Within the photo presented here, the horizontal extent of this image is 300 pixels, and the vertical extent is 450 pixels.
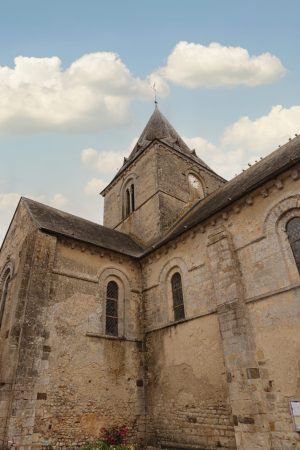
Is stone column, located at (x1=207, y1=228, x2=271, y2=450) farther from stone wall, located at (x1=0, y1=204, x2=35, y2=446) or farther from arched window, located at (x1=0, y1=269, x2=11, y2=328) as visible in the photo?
arched window, located at (x1=0, y1=269, x2=11, y2=328)

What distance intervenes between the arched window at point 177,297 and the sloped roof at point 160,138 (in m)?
10.0

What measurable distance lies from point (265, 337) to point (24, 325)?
6.84m

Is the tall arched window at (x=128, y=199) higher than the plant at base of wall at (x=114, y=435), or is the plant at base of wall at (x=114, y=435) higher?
the tall arched window at (x=128, y=199)

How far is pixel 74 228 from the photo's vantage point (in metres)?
13.1

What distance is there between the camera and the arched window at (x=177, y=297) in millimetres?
11305

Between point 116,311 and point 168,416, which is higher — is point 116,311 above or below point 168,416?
above

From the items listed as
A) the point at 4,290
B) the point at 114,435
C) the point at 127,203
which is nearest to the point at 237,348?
the point at 114,435

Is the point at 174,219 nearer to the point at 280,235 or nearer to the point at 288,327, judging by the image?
the point at 280,235

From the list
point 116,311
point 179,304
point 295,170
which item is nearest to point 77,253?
point 116,311

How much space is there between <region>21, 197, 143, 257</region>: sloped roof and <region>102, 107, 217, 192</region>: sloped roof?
6.97m

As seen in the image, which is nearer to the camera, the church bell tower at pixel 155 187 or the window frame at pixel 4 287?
the window frame at pixel 4 287

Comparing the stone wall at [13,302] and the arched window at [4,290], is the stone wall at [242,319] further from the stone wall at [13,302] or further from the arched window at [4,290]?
the arched window at [4,290]

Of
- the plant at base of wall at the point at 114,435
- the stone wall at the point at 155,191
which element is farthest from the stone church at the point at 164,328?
the stone wall at the point at 155,191

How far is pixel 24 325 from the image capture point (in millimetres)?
9312
